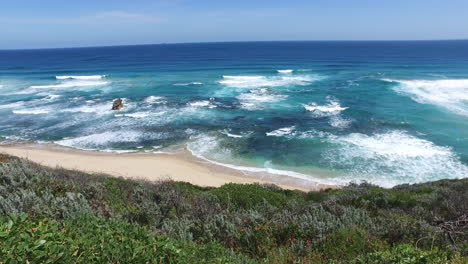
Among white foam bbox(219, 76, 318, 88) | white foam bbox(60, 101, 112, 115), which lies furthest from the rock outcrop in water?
white foam bbox(219, 76, 318, 88)

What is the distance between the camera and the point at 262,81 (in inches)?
2269

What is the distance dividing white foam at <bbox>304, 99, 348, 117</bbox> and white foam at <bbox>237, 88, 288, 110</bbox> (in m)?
5.31

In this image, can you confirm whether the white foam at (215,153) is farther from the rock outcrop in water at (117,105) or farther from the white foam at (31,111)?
the white foam at (31,111)

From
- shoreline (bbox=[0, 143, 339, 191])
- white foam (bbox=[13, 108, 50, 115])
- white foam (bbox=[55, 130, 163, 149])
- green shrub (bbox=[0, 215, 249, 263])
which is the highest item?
green shrub (bbox=[0, 215, 249, 263])

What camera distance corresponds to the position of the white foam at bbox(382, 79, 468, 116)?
37219 mm

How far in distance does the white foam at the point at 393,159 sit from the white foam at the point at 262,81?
90.2 feet

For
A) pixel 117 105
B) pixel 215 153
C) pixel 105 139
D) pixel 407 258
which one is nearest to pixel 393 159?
pixel 215 153

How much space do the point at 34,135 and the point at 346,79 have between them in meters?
45.5

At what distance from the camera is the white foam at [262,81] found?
2121 inches

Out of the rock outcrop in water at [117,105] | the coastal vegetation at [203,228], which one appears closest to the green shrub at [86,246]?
the coastal vegetation at [203,228]

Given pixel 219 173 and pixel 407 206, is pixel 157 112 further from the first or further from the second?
pixel 407 206

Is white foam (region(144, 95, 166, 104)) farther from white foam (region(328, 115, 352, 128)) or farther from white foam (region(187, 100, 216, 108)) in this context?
white foam (region(328, 115, 352, 128))

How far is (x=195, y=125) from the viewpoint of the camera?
3228 cm

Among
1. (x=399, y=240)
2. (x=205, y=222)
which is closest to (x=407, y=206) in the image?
(x=399, y=240)
